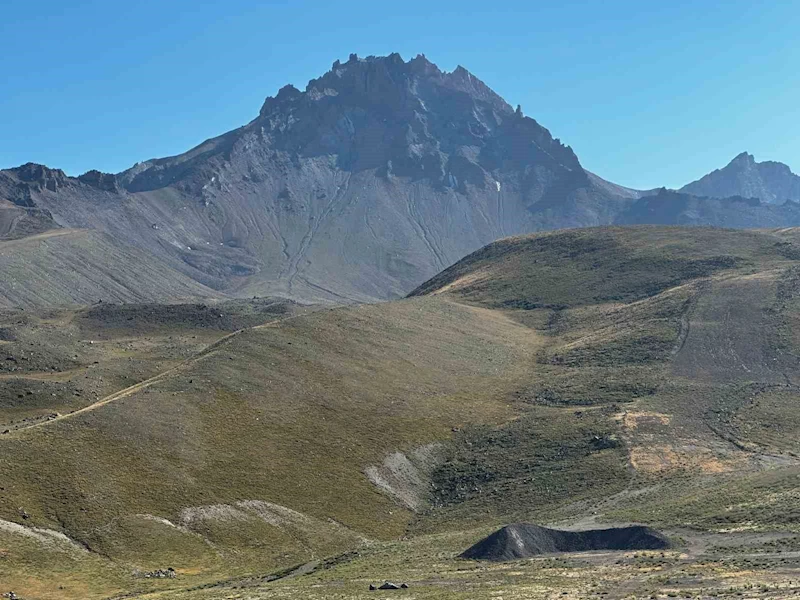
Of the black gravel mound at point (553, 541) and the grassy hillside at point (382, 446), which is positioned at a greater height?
the grassy hillside at point (382, 446)

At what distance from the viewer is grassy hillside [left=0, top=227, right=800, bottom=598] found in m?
76.4

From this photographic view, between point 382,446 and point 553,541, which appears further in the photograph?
point 382,446

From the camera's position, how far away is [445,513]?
95250mm

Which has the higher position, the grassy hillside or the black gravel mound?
the grassy hillside

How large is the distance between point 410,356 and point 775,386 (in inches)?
1969

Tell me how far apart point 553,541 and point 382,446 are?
32.5 metres

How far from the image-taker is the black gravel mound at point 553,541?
73.0 m

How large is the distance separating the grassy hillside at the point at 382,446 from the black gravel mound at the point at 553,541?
4.49 meters

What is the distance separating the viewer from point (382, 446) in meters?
106

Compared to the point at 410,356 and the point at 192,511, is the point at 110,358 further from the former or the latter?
the point at 192,511

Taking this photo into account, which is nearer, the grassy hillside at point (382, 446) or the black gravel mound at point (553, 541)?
the black gravel mound at point (553, 541)

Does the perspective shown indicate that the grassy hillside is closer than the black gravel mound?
No

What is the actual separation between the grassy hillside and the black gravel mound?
177 inches

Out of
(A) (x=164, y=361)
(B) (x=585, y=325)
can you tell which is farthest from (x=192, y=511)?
(B) (x=585, y=325)
